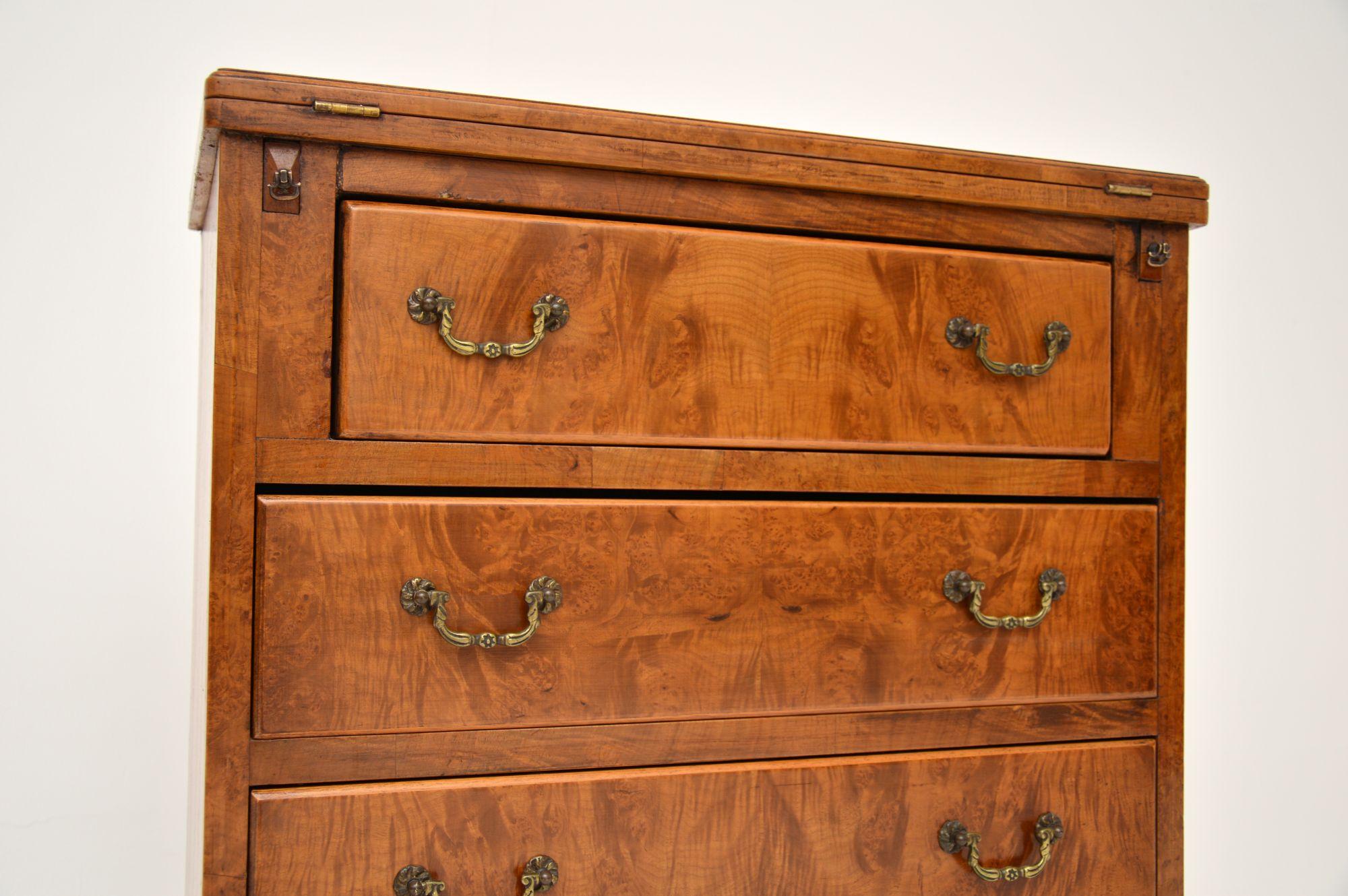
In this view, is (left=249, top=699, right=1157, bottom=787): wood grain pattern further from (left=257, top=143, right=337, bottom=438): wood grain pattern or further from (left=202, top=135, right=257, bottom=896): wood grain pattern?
(left=257, top=143, right=337, bottom=438): wood grain pattern

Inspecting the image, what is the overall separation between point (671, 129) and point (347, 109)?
0.27m

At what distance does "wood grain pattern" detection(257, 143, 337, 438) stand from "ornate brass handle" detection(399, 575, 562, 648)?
0.15m

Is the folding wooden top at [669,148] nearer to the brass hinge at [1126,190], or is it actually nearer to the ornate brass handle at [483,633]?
the brass hinge at [1126,190]

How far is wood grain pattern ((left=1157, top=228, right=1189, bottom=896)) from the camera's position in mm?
1168

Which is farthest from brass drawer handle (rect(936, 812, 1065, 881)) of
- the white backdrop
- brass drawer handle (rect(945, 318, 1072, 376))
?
the white backdrop

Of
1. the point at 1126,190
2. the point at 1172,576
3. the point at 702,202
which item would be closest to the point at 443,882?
the point at 702,202

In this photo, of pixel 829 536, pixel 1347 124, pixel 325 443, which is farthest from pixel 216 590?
pixel 1347 124

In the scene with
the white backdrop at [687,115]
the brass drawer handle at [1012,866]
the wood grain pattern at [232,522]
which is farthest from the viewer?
the white backdrop at [687,115]

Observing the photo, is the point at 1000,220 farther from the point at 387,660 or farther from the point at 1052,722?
the point at 387,660

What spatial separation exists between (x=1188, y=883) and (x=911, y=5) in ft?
5.53

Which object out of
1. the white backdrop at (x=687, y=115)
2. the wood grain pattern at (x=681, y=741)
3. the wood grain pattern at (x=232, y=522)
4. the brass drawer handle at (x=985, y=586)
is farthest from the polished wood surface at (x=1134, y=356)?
the white backdrop at (x=687, y=115)

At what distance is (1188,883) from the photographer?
2.13 meters

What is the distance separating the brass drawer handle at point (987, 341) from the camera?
111 cm

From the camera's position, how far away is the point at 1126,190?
3.77 ft
